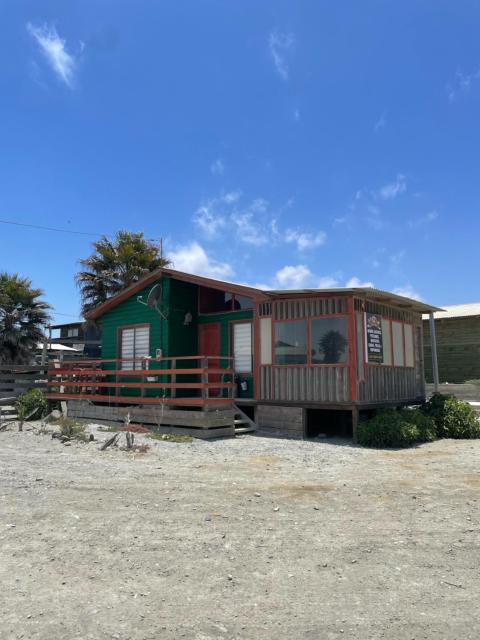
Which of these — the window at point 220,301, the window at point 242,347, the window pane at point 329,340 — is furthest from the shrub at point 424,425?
the window at point 220,301

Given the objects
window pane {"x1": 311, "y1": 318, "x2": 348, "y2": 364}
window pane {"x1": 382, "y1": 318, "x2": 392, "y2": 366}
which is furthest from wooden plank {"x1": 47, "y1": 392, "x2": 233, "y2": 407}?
window pane {"x1": 382, "y1": 318, "x2": 392, "y2": 366}

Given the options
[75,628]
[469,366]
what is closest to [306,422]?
[75,628]

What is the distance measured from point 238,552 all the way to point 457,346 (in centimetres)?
2022

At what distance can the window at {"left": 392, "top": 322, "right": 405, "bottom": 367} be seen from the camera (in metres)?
13.9

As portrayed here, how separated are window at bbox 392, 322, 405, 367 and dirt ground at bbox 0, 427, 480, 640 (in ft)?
18.4

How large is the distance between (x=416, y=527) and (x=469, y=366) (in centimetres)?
1854

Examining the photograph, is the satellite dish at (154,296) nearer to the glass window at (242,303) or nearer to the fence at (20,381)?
the glass window at (242,303)

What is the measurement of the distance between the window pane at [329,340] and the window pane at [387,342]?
5.72ft

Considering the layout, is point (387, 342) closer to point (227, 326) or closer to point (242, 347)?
point (242, 347)

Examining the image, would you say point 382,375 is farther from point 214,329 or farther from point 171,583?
point 171,583

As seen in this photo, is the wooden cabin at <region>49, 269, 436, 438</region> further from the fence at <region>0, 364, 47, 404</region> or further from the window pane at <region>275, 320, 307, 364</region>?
the fence at <region>0, 364, 47, 404</region>

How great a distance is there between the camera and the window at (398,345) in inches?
549

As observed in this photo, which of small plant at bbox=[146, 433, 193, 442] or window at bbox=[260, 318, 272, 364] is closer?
small plant at bbox=[146, 433, 193, 442]

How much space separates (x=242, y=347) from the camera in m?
14.5
